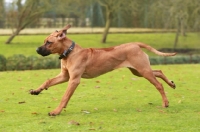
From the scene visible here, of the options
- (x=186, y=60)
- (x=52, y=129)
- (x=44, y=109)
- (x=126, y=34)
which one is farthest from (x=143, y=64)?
(x=126, y=34)

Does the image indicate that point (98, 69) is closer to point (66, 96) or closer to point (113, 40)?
point (66, 96)

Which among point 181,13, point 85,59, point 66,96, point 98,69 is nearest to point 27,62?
point 98,69

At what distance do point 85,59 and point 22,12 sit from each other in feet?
84.3

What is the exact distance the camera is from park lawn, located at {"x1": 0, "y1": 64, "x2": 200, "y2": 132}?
729 cm

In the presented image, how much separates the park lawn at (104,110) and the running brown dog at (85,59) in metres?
0.63

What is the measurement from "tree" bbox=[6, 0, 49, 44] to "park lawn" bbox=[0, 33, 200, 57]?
1480 mm

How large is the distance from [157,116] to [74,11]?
98.4 ft

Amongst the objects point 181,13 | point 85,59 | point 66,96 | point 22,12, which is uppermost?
point 85,59

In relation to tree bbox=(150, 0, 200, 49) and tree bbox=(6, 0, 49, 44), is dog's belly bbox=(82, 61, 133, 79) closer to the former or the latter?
tree bbox=(150, 0, 200, 49)

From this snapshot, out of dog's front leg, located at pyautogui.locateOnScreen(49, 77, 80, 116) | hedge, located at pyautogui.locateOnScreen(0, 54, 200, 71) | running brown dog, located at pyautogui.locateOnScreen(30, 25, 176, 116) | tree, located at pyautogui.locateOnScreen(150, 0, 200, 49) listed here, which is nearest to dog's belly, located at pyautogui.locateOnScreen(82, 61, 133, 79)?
running brown dog, located at pyautogui.locateOnScreen(30, 25, 176, 116)

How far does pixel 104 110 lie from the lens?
29.0 ft

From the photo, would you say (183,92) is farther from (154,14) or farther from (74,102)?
(154,14)

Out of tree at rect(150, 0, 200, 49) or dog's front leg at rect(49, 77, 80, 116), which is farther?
tree at rect(150, 0, 200, 49)

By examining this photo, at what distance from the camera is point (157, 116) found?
820 centimetres
